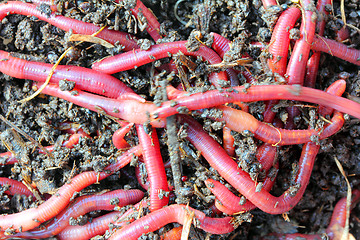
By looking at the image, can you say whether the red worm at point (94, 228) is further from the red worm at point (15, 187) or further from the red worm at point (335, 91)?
the red worm at point (335, 91)

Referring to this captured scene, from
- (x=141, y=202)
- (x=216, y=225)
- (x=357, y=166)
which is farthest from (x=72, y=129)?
(x=357, y=166)

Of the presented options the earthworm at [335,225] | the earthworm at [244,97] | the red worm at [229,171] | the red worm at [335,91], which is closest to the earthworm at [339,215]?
the earthworm at [335,225]

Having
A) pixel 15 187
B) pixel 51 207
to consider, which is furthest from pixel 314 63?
pixel 15 187

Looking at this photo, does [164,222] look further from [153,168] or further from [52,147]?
[52,147]

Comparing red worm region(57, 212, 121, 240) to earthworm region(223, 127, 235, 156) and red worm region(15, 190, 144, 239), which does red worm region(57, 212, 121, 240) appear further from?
earthworm region(223, 127, 235, 156)

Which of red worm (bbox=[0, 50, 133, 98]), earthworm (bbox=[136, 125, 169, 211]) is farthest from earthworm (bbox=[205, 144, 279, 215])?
red worm (bbox=[0, 50, 133, 98])

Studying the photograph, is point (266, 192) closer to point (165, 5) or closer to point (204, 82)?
point (204, 82)

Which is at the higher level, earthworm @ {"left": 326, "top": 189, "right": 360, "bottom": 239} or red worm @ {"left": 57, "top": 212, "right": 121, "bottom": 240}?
red worm @ {"left": 57, "top": 212, "right": 121, "bottom": 240}
